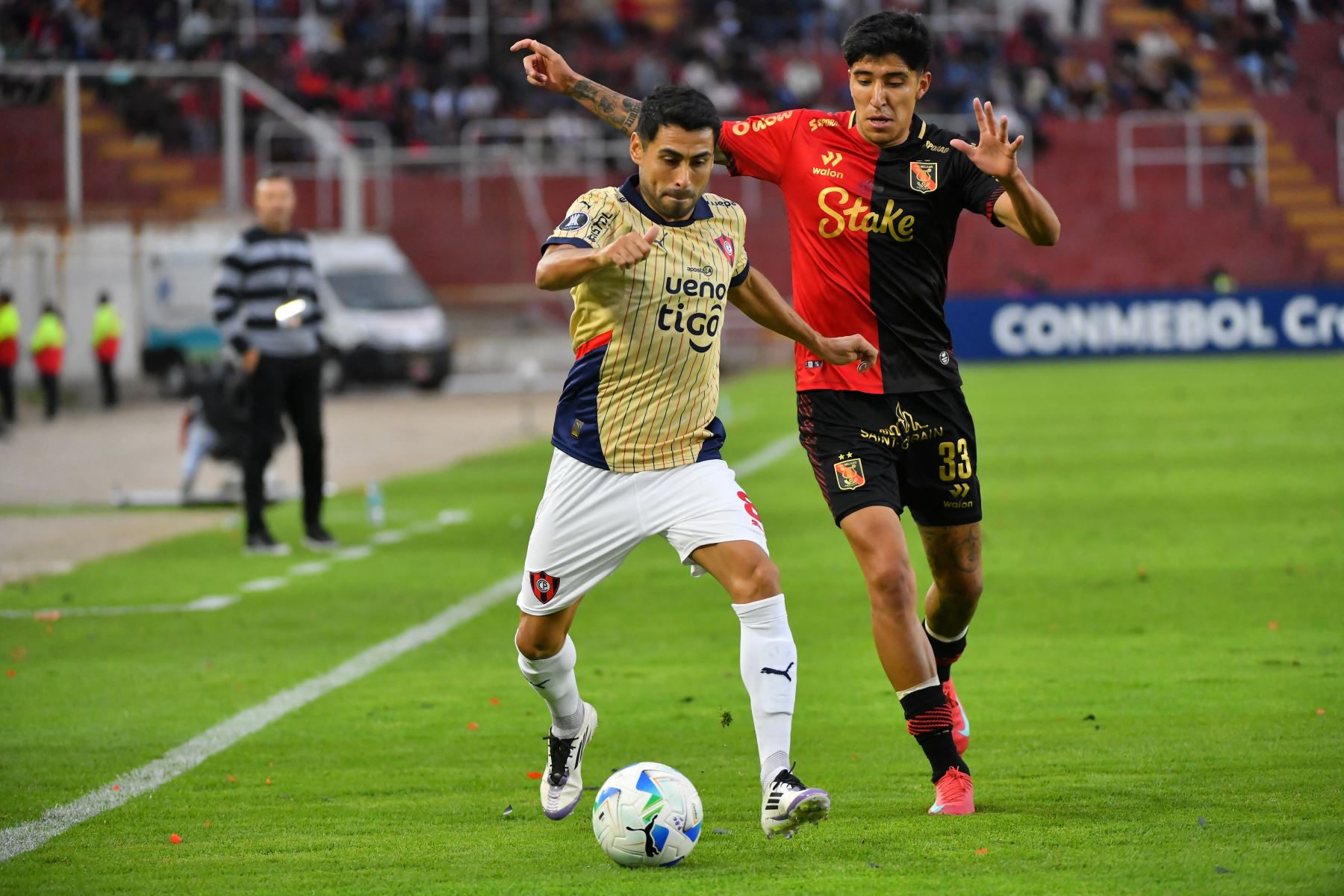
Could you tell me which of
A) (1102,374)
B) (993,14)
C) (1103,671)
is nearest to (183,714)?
(1103,671)

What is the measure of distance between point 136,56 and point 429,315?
978 centimetres

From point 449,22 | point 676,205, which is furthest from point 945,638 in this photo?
point 449,22

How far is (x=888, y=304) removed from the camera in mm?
5770

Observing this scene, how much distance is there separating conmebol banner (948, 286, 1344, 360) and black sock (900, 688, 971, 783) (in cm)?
2600

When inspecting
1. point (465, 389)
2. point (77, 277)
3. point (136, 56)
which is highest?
point (136, 56)

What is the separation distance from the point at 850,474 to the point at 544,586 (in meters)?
0.99

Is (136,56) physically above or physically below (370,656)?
above

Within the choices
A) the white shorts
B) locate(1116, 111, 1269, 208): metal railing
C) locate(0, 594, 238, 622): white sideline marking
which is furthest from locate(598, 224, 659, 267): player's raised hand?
locate(1116, 111, 1269, 208): metal railing

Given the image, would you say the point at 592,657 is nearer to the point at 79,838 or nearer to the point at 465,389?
the point at 79,838

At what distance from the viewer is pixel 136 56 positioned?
37.7 meters

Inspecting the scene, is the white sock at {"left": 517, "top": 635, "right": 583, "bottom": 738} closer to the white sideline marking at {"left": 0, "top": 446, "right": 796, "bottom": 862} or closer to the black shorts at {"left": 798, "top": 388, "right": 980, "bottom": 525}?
the black shorts at {"left": 798, "top": 388, "right": 980, "bottom": 525}

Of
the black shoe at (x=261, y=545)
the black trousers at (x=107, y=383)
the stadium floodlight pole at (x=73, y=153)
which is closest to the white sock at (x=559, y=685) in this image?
the black shoe at (x=261, y=545)

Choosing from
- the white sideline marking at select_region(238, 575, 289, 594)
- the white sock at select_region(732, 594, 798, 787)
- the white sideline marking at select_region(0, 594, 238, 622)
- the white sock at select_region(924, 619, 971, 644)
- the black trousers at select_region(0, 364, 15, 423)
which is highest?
the white sock at select_region(732, 594, 798, 787)

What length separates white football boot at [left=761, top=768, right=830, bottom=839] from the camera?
476cm
